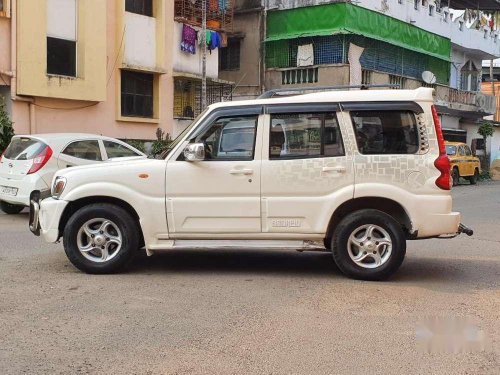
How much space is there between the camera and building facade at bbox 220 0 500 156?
24.3m

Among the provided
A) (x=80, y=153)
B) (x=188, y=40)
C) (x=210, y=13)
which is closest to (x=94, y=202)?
(x=80, y=153)

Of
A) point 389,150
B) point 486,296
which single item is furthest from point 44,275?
point 486,296

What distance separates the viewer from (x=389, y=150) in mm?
6668

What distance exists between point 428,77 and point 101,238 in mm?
25176

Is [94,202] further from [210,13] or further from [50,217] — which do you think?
[210,13]

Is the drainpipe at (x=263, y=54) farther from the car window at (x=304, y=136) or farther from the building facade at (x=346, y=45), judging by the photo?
the car window at (x=304, y=136)

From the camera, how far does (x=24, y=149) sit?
11508 mm

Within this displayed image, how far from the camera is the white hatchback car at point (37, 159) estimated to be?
1108cm

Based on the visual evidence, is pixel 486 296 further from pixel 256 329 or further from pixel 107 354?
pixel 107 354

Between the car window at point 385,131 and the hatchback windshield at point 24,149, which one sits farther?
the hatchback windshield at point 24,149

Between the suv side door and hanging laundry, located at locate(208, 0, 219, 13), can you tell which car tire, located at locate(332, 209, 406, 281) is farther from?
hanging laundry, located at locate(208, 0, 219, 13)

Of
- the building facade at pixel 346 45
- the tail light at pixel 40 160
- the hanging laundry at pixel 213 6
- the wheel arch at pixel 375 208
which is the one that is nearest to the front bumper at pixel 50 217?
the wheel arch at pixel 375 208

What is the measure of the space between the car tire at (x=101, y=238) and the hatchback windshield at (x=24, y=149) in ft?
16.4

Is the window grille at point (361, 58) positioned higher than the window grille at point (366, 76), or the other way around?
the window grille at point (361, 58)
